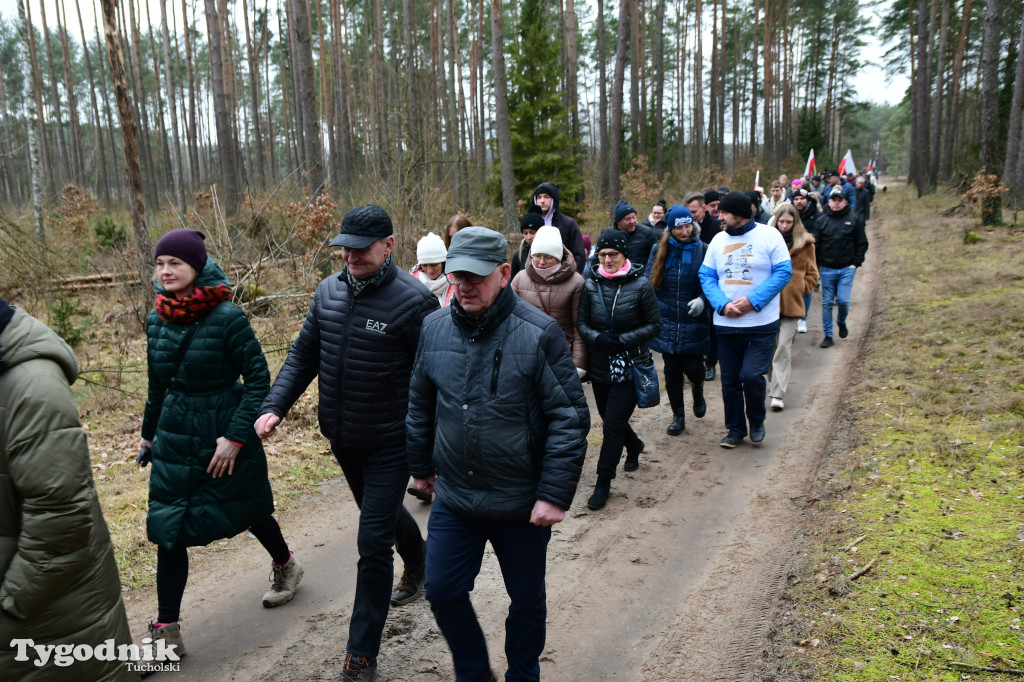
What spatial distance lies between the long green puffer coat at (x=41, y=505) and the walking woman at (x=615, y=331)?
392cm

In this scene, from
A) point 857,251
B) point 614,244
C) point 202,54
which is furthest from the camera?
point 202,54

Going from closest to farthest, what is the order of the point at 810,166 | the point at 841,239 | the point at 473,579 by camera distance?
the point at 473,579
the point at 841,239
the point at 810,166

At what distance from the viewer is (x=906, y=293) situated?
12695 millimetres

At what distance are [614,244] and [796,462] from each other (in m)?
2.72

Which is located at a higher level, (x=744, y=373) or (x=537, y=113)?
(x=537, y=113)

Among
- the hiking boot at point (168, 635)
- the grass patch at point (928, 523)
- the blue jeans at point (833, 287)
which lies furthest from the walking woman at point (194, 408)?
the blue jeans at point (833, 287)

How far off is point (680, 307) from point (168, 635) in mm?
5458

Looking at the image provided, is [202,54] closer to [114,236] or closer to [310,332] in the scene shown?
[114,236]

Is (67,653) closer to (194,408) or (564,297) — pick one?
(194,408)

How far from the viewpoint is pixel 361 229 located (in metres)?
3.49

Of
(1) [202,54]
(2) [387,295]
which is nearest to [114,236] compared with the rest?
(2) [387,295]

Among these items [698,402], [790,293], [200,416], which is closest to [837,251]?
[790,293]

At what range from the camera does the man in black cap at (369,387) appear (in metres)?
3.51

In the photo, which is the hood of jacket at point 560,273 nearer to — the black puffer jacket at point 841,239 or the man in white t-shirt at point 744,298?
the man in white t-shirt at point 744,298
